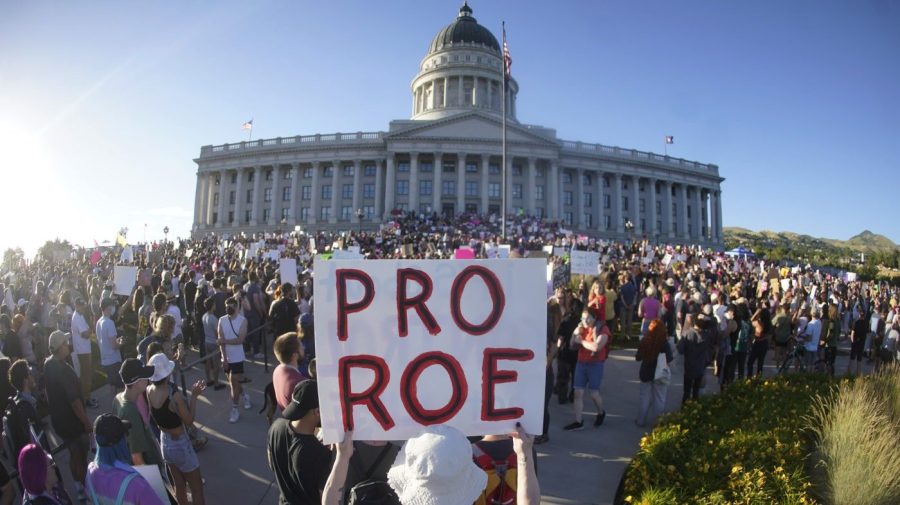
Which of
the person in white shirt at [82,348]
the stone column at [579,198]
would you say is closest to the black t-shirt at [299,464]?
the person in white shirt at [82,348]

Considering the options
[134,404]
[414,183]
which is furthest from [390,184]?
[134,404]

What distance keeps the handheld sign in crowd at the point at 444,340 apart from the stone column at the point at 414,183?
62.7 meters

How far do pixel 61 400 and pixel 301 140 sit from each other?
71649 millimetres

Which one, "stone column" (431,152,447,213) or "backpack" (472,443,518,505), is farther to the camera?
"stone column" (431,152,447,213)

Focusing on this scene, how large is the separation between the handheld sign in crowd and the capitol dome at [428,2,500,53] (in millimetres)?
89745

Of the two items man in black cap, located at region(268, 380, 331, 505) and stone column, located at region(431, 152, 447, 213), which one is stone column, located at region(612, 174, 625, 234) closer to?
stone column, located at region(431, 152, 447, 213)

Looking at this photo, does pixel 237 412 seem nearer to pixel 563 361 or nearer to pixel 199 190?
pixel 563 361

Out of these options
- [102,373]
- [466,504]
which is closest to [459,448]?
Answer: [466,504]

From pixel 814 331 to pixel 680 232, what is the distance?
69728 millimetres

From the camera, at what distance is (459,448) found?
213 cm

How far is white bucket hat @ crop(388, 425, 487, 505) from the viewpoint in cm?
204

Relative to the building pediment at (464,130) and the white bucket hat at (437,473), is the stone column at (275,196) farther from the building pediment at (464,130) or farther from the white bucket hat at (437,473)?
the white bucket hat at (437,473)

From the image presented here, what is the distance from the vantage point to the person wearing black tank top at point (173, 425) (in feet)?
15.5

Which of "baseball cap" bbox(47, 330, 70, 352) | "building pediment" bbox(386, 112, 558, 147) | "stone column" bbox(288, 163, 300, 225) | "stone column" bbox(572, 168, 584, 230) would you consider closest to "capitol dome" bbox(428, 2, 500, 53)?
"building pediment" bbox(386, 112, 558, 147)
